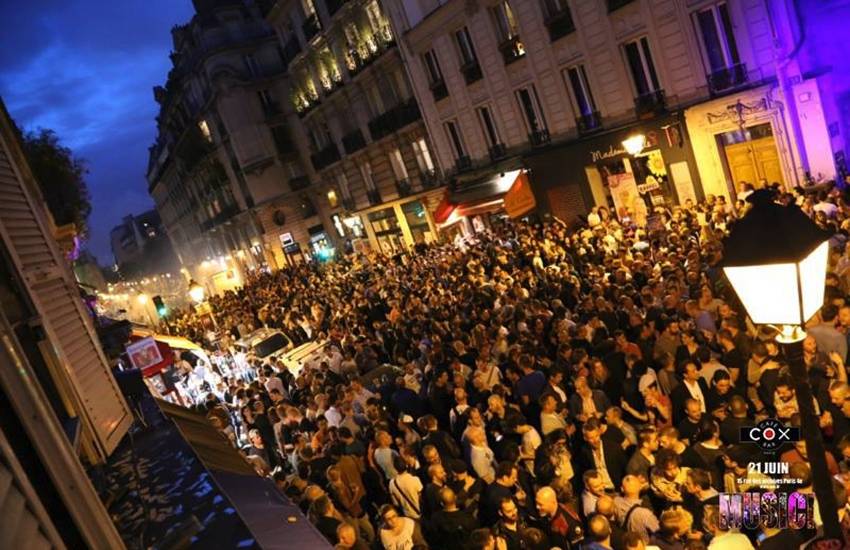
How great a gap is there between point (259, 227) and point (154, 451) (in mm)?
45738

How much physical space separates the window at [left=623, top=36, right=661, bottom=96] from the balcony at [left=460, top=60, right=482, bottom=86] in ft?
23.5

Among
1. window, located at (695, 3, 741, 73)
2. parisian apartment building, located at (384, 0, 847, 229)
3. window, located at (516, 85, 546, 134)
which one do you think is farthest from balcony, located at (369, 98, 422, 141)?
window, located at (695, 3, 741, 73)

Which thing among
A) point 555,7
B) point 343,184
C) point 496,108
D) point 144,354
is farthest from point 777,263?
point 343,184

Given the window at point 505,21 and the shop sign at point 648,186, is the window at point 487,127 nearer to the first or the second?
the window at point 505,21

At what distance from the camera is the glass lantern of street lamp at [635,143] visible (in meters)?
18.2

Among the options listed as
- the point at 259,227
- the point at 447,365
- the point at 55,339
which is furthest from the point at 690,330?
the point at 259,227

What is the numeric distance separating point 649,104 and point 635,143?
121cm

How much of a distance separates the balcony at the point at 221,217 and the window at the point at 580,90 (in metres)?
37.0

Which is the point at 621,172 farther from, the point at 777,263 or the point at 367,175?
the point at 367,175

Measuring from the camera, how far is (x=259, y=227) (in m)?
48.6

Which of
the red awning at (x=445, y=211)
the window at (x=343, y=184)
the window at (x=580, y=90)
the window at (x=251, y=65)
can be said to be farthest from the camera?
the window at (x=251, y=65)

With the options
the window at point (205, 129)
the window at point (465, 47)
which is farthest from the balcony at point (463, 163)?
the window at point (205, 129)

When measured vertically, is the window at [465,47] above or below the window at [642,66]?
above

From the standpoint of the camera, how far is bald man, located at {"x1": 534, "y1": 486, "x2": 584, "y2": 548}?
5.55 meters
